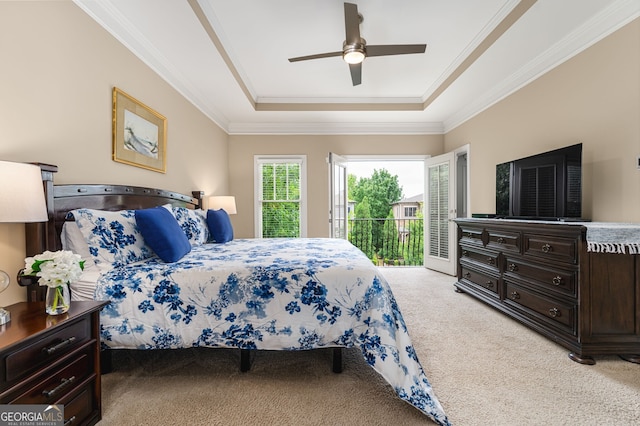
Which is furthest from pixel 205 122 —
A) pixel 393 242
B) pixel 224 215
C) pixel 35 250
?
pixel 393 242

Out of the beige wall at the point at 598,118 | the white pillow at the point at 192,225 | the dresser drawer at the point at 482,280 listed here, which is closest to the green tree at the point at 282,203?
the white pillow at the point at 192,225

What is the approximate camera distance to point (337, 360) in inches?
73.5

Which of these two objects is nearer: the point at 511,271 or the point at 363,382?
the point at 363,382

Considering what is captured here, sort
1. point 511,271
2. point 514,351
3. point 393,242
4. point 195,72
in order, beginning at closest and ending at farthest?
point 514,351 → point 511,271 → point 195,72 → point 393,242

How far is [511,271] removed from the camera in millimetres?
2807

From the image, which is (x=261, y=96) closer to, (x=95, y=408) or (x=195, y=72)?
(x=195, y=72)

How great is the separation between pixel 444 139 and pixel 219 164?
154 inches

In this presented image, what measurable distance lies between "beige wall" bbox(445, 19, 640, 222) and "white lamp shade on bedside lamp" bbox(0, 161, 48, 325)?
3.78m

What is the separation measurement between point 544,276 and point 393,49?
2.27 m

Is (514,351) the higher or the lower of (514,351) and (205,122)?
the lower

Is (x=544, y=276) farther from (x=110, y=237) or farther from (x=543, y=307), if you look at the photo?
(x=110, y=237)

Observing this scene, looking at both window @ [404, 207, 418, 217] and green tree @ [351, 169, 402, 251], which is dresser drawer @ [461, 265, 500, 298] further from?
green tree @ [351, 169, 402, 251]

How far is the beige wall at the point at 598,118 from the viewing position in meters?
2.23

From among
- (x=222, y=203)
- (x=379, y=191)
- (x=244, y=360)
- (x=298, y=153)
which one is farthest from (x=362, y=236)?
(x=244, y=360)
